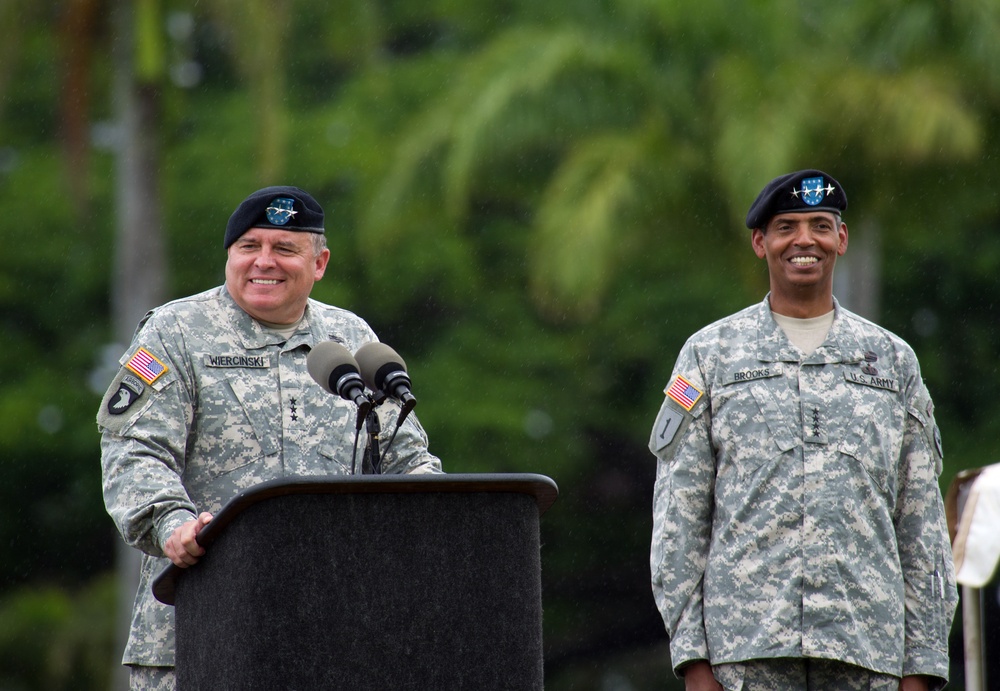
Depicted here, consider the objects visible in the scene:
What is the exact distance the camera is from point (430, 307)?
20656 mm

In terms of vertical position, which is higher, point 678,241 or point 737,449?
point 678,241

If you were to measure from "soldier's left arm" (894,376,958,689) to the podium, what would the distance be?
146 centimetres

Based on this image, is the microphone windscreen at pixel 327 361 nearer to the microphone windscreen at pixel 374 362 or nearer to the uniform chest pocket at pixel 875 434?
the microphone windscreen at pixel 374 362

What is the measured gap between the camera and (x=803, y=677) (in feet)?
13.6

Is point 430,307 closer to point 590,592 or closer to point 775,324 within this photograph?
point 590,592

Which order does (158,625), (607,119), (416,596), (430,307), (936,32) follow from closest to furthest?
(416,596)
(158,625)
(936,32)
(607,119)
(430,307)

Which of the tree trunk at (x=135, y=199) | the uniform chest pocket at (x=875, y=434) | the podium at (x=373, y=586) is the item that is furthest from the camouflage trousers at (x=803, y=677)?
the tree trunk at (x=135, y=199)

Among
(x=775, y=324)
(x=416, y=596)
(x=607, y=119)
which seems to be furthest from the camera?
(x=607, y=119)

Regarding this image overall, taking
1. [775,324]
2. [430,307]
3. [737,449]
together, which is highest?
[430,307]

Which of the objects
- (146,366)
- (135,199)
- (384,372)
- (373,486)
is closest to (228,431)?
(146,366)

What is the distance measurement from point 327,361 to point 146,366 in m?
0.64

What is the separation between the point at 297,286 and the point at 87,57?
1485 centimetres

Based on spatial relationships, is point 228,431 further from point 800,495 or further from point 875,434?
point 875,434

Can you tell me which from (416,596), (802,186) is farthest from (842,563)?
(416,596)
